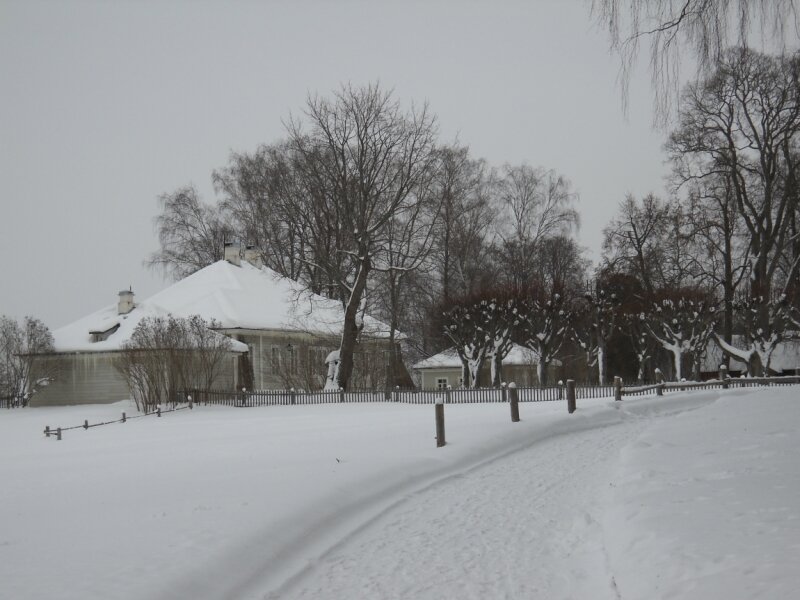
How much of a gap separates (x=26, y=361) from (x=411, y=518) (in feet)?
118

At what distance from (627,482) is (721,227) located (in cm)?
3028

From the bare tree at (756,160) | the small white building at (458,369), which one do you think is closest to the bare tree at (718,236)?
the bare tree at (756,160)

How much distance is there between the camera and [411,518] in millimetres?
9711

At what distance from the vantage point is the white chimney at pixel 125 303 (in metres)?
42.0

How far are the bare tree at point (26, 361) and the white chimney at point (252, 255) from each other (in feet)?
43.2

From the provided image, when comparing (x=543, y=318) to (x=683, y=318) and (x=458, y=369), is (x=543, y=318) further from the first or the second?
(x=458, y=369)

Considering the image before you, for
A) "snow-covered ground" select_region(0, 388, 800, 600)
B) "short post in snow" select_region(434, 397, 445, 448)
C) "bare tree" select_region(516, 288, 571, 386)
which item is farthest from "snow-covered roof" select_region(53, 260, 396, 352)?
"snow-covered ground" select_region(0, 388, 800, 600)

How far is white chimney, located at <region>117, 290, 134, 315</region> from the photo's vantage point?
1654 inches

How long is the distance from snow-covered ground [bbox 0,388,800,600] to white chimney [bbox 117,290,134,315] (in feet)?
85.7

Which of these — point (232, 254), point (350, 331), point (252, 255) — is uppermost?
point (252, 255)

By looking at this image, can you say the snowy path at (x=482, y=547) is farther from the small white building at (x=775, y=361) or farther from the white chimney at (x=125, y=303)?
the small white building at (x=775, y=361)

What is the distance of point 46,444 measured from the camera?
69.2ft

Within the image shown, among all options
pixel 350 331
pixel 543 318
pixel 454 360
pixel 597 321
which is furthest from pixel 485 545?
pixel 454 360

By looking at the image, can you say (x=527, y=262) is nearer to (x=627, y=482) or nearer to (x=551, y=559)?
(x=627, y=482)
